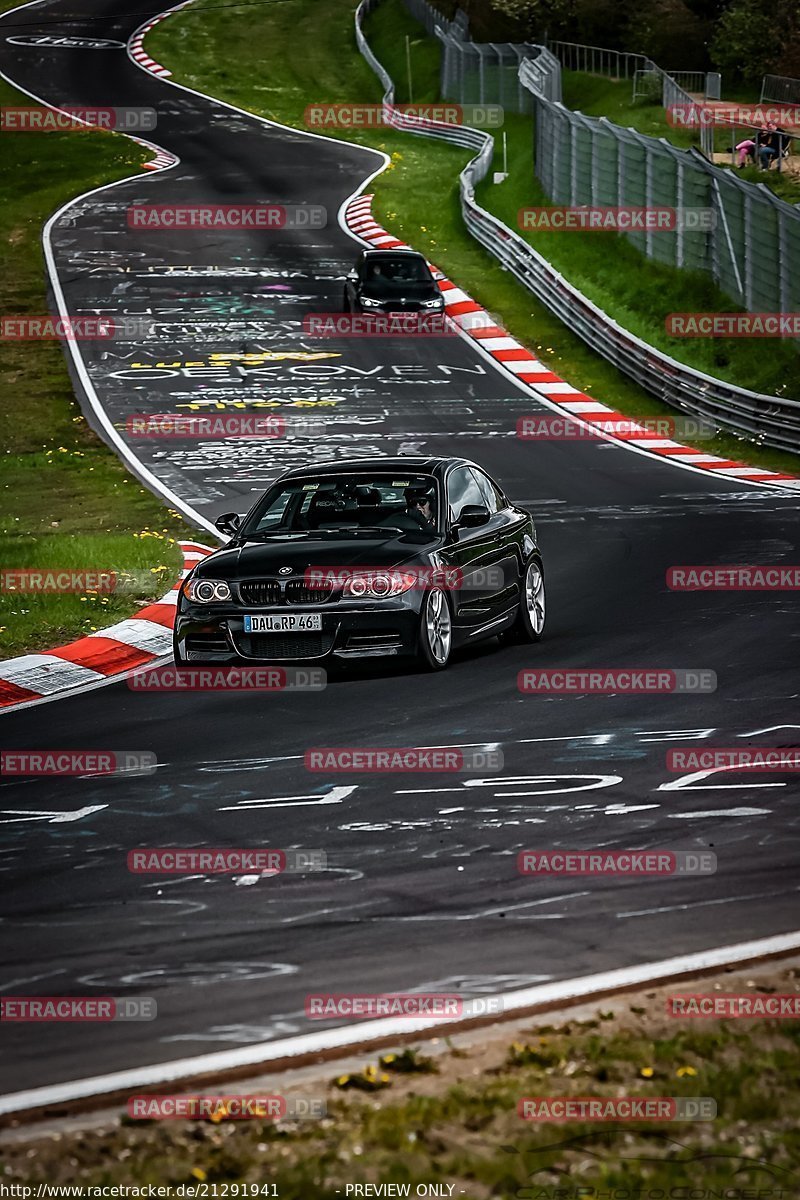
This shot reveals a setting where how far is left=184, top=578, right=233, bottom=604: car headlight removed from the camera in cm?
1256

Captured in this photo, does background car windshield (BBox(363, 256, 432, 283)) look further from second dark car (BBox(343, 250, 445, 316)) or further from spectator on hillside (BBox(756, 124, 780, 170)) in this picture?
spectator on hillside (BBox(756, 124, 780, 170))

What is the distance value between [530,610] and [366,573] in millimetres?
2263

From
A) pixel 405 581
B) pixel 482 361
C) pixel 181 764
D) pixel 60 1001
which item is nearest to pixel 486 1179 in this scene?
pixel 60 1001

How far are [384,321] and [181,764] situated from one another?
2558 cm

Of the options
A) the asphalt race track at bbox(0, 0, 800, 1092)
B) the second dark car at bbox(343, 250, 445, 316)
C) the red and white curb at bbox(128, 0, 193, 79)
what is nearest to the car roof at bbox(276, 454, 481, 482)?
the asphalt race track at bbox(0, 0, 800, 1092)

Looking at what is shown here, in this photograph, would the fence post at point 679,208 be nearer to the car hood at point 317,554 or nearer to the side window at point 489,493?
the side window at point 489,493

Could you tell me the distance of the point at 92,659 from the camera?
1376 centimetres

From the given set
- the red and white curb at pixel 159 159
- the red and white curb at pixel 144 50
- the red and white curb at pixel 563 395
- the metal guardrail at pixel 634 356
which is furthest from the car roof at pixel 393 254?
the red and white curb at pixel 144 50

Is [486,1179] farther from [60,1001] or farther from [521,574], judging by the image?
[521,574]

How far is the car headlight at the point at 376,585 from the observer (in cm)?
1234

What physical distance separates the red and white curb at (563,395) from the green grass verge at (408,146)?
0.34 m

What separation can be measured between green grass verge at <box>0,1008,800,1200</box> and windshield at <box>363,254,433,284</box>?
1172 inches

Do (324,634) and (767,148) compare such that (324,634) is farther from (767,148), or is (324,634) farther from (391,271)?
(767,148)

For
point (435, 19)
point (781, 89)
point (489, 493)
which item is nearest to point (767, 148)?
point (781, 89)
